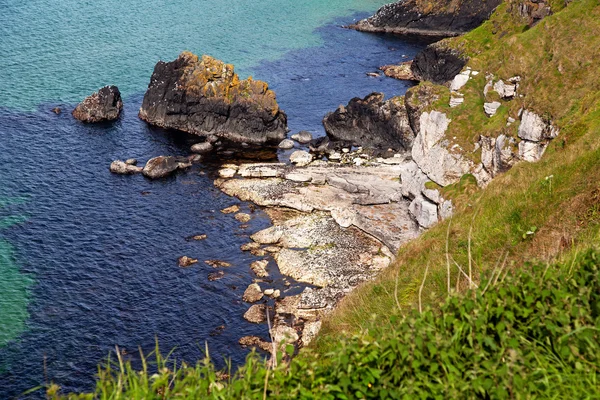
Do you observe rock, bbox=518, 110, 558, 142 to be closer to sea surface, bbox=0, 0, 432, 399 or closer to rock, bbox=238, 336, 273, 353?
A: sea surface, bbox=0, 0, 432, 399

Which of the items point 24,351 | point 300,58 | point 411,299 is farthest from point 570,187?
point 300,58

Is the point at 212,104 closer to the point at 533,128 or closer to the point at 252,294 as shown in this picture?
the point at 252,294

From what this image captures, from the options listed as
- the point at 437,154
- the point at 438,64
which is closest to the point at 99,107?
the point at 437,154

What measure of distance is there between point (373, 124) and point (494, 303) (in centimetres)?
8459

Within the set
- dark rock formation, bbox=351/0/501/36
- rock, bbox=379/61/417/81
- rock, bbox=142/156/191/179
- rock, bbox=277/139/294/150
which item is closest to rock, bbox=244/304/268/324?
rock, bbox=142/156/191/179

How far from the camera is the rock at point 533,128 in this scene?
5764 centimetres

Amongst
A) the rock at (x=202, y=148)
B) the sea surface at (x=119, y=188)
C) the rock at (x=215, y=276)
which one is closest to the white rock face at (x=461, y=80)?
the sea surface at (x=119, y=188)

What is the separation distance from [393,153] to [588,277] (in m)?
77.6

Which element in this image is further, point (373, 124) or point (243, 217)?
point (373, 124)

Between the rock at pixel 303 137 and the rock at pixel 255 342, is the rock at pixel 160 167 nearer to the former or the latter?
the rock at pixel 303 137

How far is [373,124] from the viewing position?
99125 mm

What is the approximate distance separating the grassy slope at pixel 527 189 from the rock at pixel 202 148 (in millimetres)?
39922

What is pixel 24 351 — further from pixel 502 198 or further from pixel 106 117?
pixel 106 117

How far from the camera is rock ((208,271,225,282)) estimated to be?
212 feet
